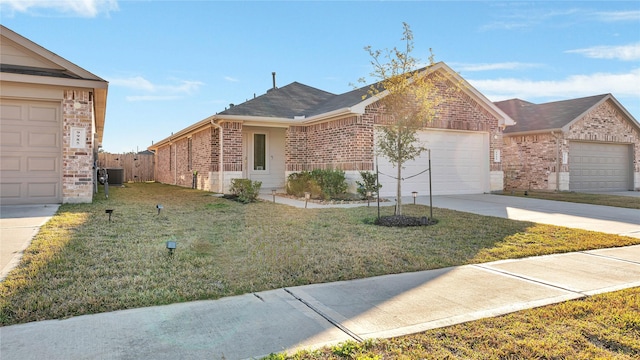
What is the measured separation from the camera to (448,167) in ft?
48.2

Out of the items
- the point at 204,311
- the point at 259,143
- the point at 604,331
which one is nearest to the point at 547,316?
the point at 604,331

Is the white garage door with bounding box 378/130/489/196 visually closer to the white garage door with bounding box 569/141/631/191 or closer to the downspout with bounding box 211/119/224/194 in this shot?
the downspout with bounding box 211/119/224/194

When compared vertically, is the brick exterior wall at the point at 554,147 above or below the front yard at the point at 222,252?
above

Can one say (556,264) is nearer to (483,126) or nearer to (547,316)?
(547,316)

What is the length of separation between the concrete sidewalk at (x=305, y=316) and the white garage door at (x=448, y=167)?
29.9ft

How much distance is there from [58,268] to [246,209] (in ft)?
19.4

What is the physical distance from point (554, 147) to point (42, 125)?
19297 mm

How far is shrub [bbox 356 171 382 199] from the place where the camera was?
1244 centimetres

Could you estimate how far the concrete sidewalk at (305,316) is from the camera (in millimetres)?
2604

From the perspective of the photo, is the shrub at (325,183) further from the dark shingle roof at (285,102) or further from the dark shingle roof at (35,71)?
the dark shingle roof at (35,71)

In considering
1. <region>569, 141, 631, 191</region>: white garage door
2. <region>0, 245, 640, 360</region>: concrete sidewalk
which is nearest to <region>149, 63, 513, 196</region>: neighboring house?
<region>569, 141, 631, 191</region>: white garage door

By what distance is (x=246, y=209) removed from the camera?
10.1 m

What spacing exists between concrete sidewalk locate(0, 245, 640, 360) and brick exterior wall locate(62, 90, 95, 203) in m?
8.52

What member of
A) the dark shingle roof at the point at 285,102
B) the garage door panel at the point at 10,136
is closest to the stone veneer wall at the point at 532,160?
the dark shingle roof at the point at 285,102
